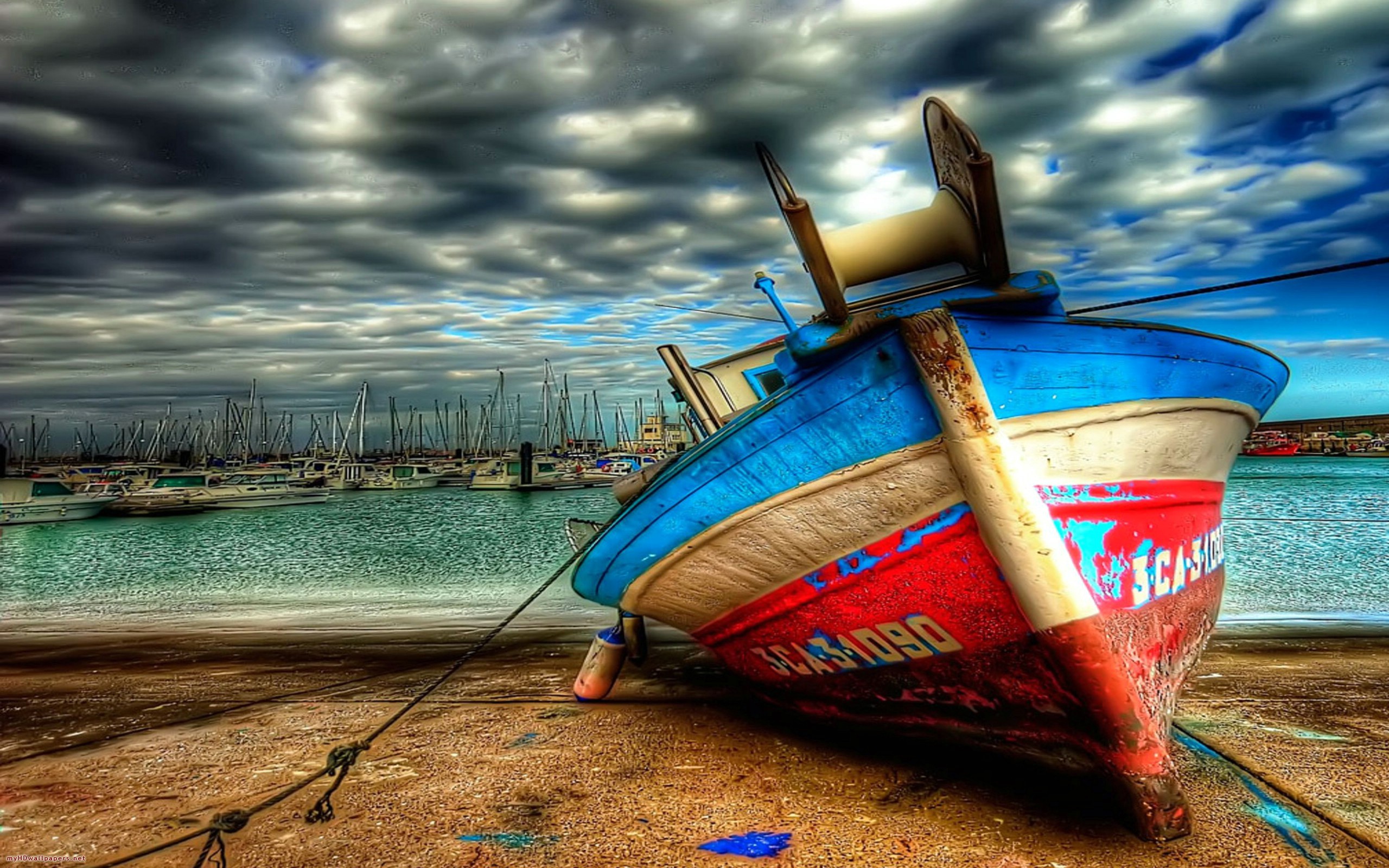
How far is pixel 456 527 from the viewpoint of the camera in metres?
35.1

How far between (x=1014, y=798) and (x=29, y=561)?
104 feet

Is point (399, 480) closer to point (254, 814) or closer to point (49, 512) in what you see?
point (49, 512)

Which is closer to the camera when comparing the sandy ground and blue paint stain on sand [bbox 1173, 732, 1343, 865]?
blue paint stain on sand [bbox 1173, 732, 1343, 865]

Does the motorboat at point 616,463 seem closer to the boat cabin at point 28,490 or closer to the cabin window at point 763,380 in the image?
the boat cabin at point 28,490

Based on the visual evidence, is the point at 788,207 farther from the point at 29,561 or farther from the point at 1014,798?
the point at 29,561

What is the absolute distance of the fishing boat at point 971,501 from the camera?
296 centimetres

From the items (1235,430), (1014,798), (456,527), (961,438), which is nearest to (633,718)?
(1014,798)

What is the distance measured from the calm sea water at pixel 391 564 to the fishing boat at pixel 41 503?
78cm

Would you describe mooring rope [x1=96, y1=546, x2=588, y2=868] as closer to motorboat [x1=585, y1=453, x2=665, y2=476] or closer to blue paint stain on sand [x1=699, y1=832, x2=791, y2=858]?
blue paint stain on sand [x1=699, y1=832, x2=791, y2=858]

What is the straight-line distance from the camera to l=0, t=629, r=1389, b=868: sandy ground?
3.10 m

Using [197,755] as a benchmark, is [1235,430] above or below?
above

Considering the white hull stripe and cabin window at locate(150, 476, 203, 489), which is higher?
the white hull stripe

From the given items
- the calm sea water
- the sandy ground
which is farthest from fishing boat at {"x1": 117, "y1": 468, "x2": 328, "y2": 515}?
the sandy ground

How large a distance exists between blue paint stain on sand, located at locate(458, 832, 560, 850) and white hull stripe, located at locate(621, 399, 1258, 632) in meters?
1.46
